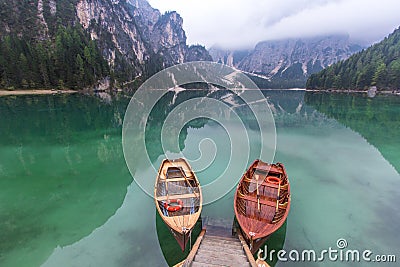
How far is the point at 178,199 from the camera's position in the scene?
10.3 meters

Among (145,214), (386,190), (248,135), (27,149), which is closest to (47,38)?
(27,149)

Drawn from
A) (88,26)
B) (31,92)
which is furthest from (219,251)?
(88,26)

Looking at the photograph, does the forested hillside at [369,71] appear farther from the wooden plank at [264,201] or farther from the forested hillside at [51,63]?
the forested hillside at [51,63]

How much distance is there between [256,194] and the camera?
34.8 ft

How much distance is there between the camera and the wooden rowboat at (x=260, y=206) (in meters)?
8.31

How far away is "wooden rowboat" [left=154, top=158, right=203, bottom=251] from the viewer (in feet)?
28.0

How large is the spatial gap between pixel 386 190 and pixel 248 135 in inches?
617

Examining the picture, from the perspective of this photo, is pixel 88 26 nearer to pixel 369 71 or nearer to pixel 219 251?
pixel 369 71

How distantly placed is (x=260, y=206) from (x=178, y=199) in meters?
3.55

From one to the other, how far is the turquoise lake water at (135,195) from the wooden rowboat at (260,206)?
1384mm

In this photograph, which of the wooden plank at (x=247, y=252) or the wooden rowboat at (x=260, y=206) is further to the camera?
the wooden rowboat at (x=260, y=206)

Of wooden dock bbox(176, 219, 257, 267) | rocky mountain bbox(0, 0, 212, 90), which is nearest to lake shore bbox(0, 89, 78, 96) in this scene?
rocky mountain bbox(0, 0, 212, 90)

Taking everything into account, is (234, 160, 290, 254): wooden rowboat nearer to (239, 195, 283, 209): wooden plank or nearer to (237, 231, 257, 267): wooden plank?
(239, 195, 283, 209): wooden plank

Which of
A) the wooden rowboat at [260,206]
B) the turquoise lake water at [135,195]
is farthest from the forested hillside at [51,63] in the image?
the wooden rowboat at [260,206]
